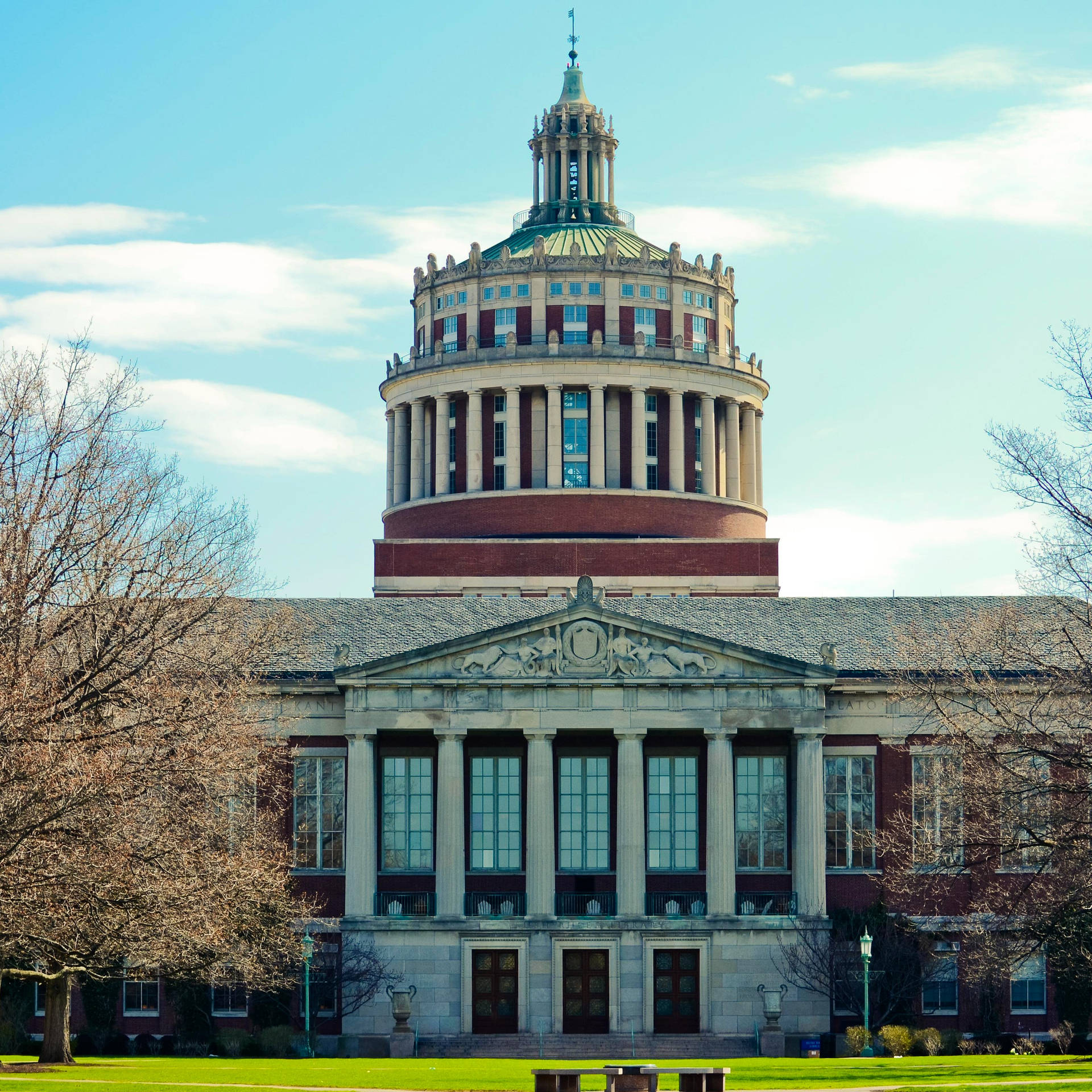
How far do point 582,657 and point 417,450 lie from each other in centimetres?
3999

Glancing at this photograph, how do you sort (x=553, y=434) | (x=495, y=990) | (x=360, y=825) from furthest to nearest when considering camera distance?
(x=553, y=434) → (x=360, y=825) → (x=495, y=990)

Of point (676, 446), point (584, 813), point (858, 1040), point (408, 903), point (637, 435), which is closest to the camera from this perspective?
point (858, 1040)

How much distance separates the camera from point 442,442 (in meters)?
106

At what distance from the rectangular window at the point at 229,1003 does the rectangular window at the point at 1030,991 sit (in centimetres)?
2584

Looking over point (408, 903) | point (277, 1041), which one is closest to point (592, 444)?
point (408, 903)

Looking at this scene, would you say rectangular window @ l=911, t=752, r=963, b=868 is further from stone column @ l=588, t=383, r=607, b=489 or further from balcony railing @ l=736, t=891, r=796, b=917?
stone column @ l=588, t=383, r=607, b=489

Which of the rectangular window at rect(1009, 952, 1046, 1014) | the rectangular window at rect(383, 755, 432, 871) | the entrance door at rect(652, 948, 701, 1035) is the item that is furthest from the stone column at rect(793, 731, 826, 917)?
the rectangular window at rect(383, 755, 432, 871)

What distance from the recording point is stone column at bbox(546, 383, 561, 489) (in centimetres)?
10200

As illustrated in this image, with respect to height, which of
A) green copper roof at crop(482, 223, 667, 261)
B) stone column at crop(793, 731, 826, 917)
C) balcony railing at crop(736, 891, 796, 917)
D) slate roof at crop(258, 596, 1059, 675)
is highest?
green copper roof at crop(482, 223, 667, 261)

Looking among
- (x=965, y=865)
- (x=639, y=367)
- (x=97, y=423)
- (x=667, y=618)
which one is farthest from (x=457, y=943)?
(x=639, y=367)

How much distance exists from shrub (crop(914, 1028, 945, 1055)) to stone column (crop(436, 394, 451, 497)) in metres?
51.5

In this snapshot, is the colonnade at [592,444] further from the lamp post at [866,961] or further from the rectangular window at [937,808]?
the lamp post at [866,961]

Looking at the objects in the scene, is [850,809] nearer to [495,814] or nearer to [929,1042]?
[495,814]

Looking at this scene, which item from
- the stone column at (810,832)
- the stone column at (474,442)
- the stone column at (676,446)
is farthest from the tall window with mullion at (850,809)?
the stone column at (474,442)
